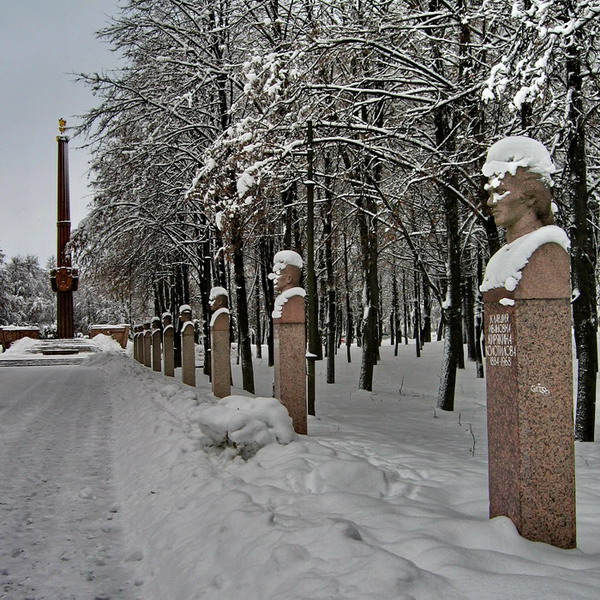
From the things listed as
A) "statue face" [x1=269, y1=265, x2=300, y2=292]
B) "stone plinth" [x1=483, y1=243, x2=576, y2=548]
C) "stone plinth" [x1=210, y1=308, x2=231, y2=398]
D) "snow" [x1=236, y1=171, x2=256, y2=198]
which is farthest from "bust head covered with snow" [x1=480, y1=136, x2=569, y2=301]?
"stone plinth" [x1=210, y1=308, x2=231, y2=398]

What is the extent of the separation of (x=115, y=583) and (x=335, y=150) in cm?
1269

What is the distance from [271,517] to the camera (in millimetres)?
4047

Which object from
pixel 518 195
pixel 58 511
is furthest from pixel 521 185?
pixel 58 511

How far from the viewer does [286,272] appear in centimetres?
816

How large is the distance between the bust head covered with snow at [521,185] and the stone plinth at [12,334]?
140ft

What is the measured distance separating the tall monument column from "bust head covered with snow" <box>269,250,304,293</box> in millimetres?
41785

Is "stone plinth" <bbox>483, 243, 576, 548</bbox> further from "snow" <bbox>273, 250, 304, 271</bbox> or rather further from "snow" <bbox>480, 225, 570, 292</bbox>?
"snow" <bbox>273, 250, 304, 271</bbox>

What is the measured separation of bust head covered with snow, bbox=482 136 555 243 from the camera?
3719 millimetres

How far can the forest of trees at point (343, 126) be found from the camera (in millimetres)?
8000

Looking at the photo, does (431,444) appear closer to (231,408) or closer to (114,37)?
(231,408)

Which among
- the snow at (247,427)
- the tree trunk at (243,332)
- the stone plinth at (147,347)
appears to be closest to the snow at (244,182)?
the snow at (247,427)

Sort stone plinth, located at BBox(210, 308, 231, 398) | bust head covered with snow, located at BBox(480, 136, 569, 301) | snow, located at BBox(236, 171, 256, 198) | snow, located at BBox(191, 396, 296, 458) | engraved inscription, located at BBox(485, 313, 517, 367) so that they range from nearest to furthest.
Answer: engraved inscription, located at BBox(485, 313, 517, 367) → bust head covered with snow, located at BBox(480, 136, 569, 301) → snow, located at BBox(191, 396, 296, 458) → snow, located at BBox(236, 171, 256, 198) → stone plinth, located at BBox(210, 308, 231, 398)

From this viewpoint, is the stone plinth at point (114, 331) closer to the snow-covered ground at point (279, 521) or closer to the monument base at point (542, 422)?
the snow-covered ground at point (279, 521)

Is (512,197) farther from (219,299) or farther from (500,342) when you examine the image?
(219,299)
